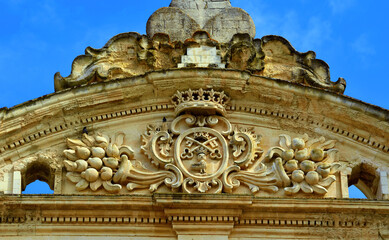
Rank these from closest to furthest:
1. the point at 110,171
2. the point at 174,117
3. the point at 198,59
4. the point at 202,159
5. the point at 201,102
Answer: the point at 110,171, the point at 202,159, the point at 201,102, the point at 174,117, the point at 198,59

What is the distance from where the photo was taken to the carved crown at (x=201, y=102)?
16156 millimetres

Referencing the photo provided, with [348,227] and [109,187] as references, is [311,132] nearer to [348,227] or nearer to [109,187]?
[348,227]

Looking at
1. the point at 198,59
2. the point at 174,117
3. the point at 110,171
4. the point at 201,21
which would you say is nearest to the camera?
the point at 110,171

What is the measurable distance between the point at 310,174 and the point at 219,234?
1274 millimetres

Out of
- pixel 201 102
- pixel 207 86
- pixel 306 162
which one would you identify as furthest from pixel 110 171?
pixel 306 162

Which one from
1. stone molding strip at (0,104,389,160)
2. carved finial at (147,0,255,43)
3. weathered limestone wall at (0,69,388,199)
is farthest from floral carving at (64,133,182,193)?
carved finial at (147,0,255,43)

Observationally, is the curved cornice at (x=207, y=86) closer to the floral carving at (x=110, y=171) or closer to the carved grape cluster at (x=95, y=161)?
the carved grape cluster at (x=95, y=161)

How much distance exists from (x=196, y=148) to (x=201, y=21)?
2230 millimetres

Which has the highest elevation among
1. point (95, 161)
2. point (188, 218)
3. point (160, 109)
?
point (160, 109)

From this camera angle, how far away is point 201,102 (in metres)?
16.2

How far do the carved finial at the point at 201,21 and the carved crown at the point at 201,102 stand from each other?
3.78 feet

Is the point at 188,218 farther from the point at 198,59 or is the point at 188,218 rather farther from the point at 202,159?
the point at 198,59

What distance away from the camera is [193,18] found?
690 inches

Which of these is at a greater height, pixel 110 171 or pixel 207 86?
pixel 207 86
